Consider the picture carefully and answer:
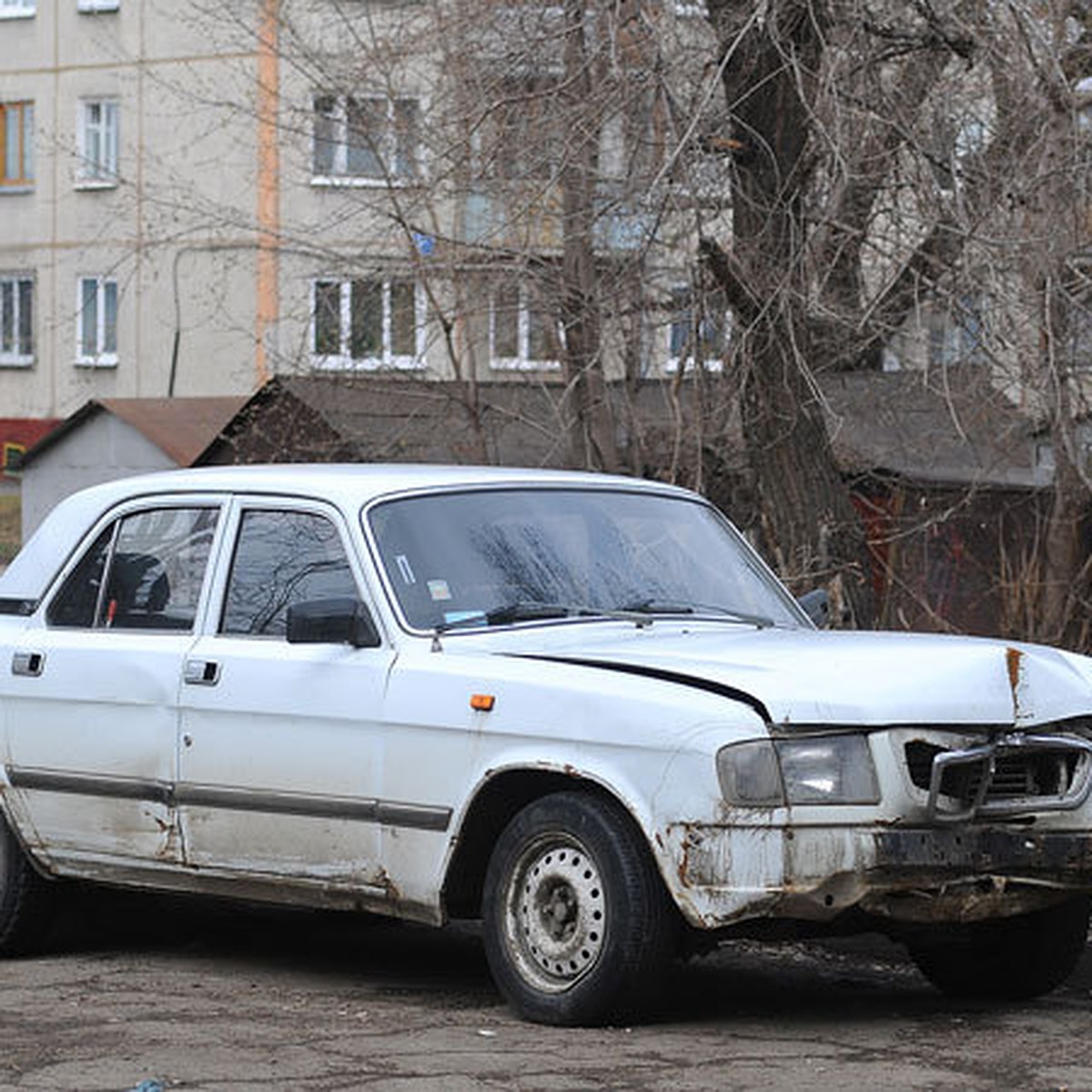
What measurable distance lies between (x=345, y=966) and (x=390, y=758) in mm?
1416

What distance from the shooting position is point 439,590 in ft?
27.2

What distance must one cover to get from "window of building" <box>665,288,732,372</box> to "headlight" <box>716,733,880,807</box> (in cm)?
875

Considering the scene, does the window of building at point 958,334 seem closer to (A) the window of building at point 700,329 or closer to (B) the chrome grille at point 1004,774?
(A) the window of building at point 700,329

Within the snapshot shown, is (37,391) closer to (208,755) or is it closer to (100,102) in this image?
(100,102)

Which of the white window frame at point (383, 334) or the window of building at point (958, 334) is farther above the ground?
the white window frame at point (383, 334)

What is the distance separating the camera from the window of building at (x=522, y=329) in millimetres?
17953

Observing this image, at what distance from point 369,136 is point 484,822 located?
12127 millimetres

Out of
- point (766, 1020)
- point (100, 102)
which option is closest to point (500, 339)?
point (766, 1020)

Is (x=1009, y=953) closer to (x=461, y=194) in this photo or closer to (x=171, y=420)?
(x=461, y=194)

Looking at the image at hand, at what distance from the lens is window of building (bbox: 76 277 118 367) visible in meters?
44.8

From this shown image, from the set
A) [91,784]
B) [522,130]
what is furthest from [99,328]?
[91,784]

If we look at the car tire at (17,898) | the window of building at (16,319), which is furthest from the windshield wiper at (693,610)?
the window of building at (16,319)

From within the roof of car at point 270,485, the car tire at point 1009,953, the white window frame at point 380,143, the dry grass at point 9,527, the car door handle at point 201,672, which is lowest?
the car tire at point 1009,953

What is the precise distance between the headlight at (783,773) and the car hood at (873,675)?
70 millimetres
